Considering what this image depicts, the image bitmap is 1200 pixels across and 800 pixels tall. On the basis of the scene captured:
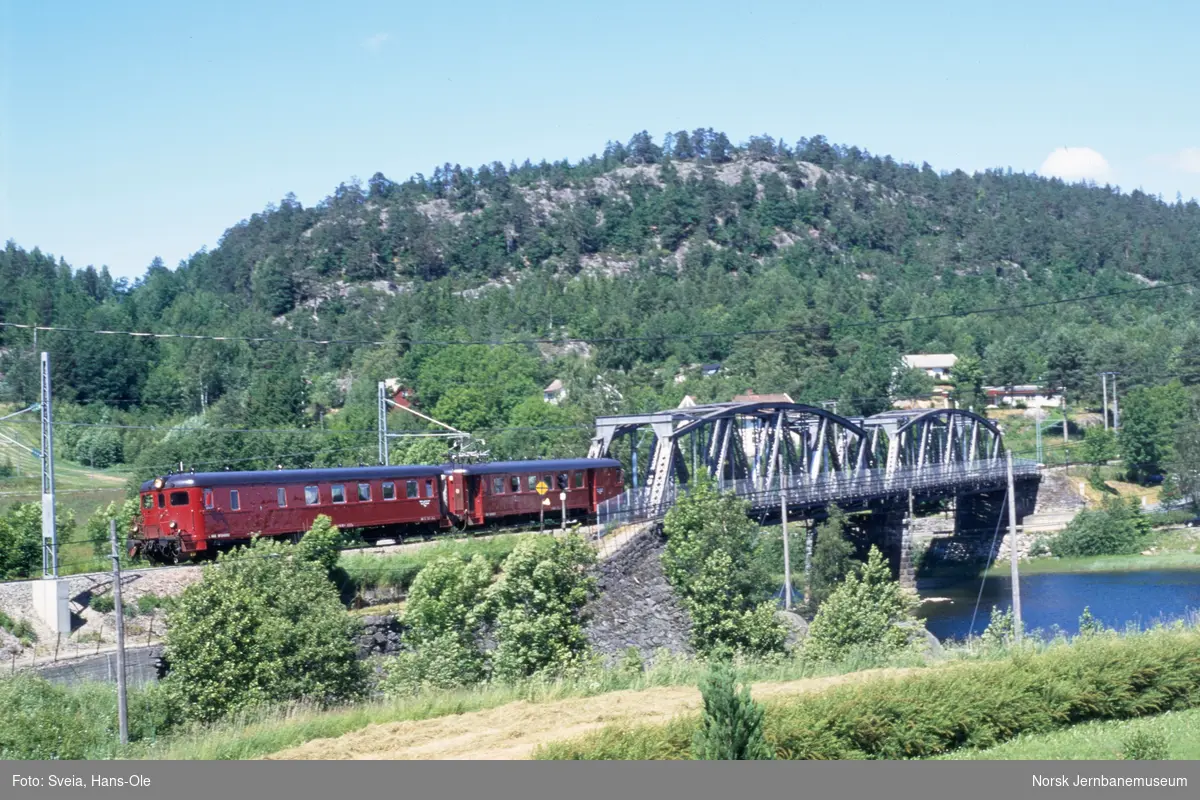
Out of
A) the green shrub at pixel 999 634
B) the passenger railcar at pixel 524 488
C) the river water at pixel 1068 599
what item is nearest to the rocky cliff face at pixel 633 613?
the passenger railcar at pixel 524 488

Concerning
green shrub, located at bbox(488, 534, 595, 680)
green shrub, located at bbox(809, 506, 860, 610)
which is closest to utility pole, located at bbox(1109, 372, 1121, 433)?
green shrub, located at bbox(809, 506, 860, 610)

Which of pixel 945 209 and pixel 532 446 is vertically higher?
pixel 945 209

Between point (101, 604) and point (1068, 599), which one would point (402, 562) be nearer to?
point (101, 604)

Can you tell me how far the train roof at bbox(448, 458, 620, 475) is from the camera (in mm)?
38812

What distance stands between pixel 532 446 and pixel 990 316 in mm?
63253

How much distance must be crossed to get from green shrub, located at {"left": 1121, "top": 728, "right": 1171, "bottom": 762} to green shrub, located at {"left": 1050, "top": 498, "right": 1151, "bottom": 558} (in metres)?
53.9

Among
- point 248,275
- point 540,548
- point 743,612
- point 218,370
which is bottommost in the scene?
point 743,612

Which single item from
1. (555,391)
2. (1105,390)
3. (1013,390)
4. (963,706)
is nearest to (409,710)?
(963,706)

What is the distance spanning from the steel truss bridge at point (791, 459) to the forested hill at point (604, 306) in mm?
18291

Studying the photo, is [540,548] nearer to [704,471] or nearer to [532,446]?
[704,471]

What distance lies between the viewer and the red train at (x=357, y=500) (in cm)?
3275

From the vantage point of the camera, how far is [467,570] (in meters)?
27.7

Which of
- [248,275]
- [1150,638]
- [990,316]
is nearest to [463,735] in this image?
[1150,638]

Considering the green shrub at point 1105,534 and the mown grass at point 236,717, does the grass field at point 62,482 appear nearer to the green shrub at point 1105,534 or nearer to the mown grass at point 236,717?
the mown grass at point 236,717
